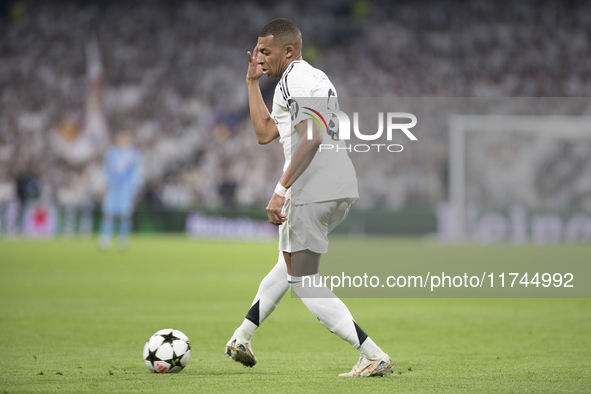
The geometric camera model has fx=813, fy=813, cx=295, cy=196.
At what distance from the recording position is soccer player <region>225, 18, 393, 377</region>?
14.0 ft

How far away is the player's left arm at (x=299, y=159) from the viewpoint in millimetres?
4203

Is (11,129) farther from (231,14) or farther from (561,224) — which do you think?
(561,224)

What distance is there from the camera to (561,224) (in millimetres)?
21453

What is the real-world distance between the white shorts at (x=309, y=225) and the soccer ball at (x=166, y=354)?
90cm

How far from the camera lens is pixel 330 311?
4.39 meters

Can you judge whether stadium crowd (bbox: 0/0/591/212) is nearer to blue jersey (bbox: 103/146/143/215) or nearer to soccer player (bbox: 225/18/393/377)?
blue jersey (bbox: 103/146/143/215)

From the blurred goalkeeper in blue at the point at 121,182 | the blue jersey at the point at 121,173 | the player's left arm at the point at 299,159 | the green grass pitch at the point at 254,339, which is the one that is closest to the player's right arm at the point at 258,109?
the player's left arm at the point at 299,159

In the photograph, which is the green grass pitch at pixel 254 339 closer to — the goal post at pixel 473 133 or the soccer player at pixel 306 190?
the soccer player at pixel 306 190

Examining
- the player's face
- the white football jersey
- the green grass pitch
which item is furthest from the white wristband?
the green grass pitch

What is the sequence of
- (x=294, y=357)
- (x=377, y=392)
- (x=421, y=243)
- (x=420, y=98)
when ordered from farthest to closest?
(x=420, y=98) < (x=421, y=243) < (x=294, y=357) < (x=377, y=392)

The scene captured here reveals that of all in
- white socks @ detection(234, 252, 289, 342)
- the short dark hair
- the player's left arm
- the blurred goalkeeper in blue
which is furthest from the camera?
the blurred goalkeeper in blue

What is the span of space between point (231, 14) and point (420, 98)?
7.85m

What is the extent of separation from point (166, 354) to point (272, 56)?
1805 millimetres

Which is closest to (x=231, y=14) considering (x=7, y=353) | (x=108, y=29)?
(x=108, y=29)
